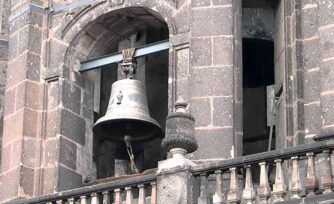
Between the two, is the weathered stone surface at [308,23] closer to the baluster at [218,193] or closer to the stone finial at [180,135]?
the stone finial at [180,135]

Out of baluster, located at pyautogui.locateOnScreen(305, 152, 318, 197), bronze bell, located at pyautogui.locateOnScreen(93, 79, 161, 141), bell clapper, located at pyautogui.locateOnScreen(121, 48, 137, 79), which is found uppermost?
bell clapper, located at pyautogui.locateOnScreen(121, 48, 137, 79)

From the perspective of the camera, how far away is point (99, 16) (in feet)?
83.8

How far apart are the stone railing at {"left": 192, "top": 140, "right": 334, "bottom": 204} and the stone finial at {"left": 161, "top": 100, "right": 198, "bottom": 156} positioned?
261 mm

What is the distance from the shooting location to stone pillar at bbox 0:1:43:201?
25.0 meters

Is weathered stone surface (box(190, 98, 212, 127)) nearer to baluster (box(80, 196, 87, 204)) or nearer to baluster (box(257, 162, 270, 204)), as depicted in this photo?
baluster (box(80, 196, 87, 204))

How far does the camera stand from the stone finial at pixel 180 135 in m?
21.9

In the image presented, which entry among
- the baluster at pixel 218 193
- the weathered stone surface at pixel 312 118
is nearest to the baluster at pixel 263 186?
the baluster at pixel 218 193

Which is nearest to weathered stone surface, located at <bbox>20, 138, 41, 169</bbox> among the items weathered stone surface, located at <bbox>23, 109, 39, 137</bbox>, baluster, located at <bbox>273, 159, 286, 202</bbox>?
weathered stone surface, located at <bbox>23, 109, 39, 137</bbox>

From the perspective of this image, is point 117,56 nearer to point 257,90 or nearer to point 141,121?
point 141,121

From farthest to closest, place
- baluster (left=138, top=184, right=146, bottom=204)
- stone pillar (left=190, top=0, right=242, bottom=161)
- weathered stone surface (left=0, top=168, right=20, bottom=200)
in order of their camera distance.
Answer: weathered stone surface (left=0, top=168, right=20, bottom=200) < stone pillar (left=190, top=0, right=242, bottom=161) < baluster (left=138, top=184, right=146, bottom=204)

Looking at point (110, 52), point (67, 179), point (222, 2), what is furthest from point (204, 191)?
point (110, 52)

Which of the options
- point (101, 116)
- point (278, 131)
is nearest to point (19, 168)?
point (101, 116)

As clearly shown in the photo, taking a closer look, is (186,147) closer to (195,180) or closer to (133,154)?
(195,180)

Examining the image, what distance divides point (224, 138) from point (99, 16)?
3.09m
